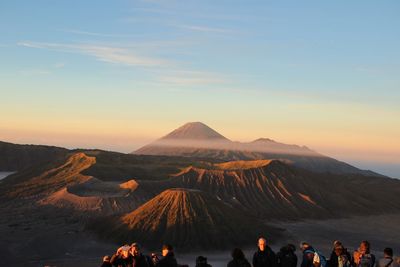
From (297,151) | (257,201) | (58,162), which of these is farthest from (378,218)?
(297,151)

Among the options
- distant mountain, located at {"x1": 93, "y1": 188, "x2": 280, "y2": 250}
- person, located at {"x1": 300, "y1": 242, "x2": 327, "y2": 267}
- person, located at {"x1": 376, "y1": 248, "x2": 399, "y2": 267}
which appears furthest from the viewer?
distant mountain, located at {"x1": 93, "y1": 188, "x2": 280, "y2": 250}

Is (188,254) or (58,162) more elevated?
(58,162)

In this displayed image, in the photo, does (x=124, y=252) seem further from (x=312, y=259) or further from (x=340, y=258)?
(x=340, y=258)

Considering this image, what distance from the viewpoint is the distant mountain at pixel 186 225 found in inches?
1437

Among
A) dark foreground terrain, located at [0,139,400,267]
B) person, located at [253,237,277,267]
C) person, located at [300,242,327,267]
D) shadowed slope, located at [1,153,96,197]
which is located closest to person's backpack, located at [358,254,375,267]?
person, located at [300,242,327,267]

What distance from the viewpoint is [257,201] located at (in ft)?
185

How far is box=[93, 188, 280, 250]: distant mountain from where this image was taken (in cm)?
3650

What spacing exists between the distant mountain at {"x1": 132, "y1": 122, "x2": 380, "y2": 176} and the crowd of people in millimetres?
103129

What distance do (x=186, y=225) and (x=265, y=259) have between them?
2761cm

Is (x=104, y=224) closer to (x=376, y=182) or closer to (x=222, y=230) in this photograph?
(x=222, y=230)

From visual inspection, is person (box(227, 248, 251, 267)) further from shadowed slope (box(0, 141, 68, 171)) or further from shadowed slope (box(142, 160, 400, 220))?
shadowed slope (box(0, 141, 68, 171))

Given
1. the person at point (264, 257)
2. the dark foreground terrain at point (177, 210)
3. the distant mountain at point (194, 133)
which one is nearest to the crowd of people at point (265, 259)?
the person at point (264, 257)

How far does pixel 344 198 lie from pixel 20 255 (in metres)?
40.4

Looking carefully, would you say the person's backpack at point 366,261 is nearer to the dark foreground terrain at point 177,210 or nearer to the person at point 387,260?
the person at point 387,260
